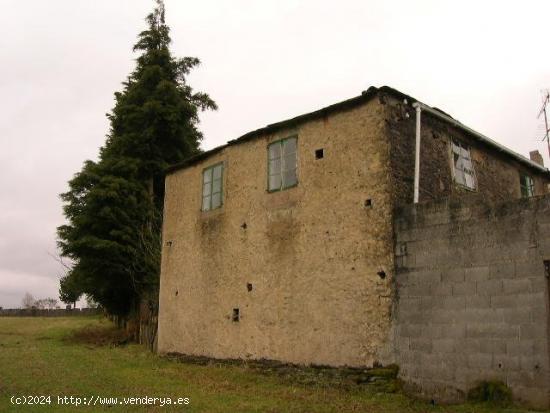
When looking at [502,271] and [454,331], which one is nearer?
[502,271]

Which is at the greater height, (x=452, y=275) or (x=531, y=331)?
(x=452, y=275)

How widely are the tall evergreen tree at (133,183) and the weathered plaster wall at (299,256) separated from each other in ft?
19.5

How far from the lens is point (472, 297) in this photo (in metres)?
8.59

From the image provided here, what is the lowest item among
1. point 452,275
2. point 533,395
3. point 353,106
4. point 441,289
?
point 533,395

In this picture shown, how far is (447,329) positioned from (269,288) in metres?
4.43

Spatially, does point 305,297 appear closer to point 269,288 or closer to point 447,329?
point 269,288

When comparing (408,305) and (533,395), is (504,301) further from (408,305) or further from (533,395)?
(408,305)

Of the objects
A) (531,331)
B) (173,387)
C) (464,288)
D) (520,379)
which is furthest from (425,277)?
(173,387)

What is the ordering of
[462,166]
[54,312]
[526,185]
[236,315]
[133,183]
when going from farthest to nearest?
[54,312]
[133,183]
[526,185]
[236,315]
[462,166]

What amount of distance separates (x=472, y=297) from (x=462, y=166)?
4.29 m

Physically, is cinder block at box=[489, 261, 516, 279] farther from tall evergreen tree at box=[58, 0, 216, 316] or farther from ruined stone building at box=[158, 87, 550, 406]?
tall evergreen tree at box=[58, 0, 216, 316]

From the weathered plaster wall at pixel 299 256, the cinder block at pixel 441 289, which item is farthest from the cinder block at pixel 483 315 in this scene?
the weathered plaster wall at pixel 299 256

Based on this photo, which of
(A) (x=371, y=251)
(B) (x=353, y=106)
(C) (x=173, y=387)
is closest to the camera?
(A) (x=371, y=251)

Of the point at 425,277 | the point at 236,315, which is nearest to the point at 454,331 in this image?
the point at 425,277
